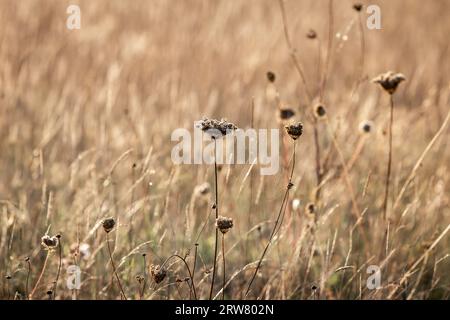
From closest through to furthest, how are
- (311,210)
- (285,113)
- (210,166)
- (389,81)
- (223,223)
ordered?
(223,223) → (389,81) → (311,210) → (285,113) → (210,166)

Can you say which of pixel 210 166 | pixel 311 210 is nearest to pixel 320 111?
pixel 311 210

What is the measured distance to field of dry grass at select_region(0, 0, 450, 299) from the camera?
2305 mm

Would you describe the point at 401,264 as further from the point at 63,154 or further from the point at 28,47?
the point at 28,47

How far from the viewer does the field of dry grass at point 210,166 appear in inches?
90.7

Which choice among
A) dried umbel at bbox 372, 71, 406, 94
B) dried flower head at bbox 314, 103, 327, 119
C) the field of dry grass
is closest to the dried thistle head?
the field of dry grass

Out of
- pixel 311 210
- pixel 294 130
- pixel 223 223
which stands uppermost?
pixel 294 130

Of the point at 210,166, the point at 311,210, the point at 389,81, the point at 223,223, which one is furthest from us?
the point at 210,166

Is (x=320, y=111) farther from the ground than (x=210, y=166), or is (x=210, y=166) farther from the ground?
(x=320, y=111)

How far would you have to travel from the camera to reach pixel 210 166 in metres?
2.67

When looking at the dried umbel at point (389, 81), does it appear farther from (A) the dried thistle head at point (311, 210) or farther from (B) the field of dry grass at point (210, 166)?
(A) the dried thistle head at point (311, 210)

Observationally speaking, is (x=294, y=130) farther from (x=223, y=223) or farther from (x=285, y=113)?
(x=285, y=113)

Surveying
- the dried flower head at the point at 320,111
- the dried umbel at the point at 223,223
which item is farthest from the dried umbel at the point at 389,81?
the dried umbel at the point at 223,223

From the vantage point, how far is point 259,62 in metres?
4.61
